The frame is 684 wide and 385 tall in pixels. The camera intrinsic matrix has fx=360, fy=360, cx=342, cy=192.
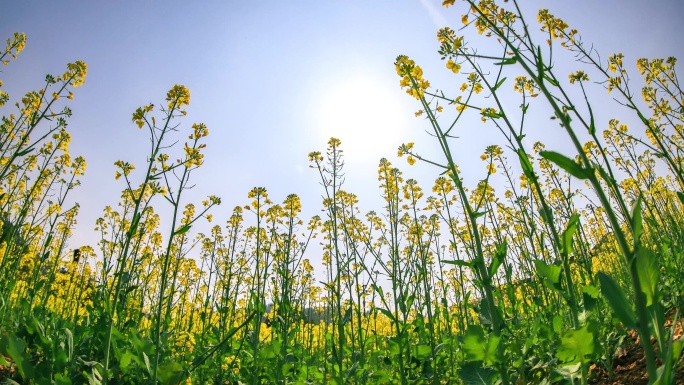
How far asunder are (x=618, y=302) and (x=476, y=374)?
4.21 feet

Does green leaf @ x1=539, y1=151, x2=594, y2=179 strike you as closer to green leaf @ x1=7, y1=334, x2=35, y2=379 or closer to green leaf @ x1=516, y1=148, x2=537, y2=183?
green leaf @ x1=516, y1=148, x2=537, y2=183

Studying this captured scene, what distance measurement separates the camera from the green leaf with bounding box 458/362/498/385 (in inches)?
83.9

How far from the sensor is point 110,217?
25.5 feet

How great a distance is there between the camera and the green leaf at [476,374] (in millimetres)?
2131

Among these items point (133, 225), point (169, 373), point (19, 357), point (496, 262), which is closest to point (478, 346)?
point (496, 262)

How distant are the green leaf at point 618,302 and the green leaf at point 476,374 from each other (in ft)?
3.95

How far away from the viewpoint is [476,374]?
2.19 m

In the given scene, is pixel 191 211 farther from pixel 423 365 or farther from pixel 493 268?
pixel 493 268

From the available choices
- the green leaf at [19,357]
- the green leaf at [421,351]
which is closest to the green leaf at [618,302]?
the green leaf at [421,351]

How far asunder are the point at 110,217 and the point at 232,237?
303 cm

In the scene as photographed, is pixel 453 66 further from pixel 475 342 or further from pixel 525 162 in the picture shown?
pixel 475 342

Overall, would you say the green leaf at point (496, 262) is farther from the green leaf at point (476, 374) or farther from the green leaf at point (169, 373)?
the green leaf at point (169, 373)

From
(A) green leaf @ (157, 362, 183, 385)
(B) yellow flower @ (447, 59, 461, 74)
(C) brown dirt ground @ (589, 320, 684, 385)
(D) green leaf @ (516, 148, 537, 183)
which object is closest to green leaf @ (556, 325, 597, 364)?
(D) green leaf @ (516, 148, 537, 183)

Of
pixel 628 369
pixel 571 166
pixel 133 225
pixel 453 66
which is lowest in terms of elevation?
pixel 628 369
